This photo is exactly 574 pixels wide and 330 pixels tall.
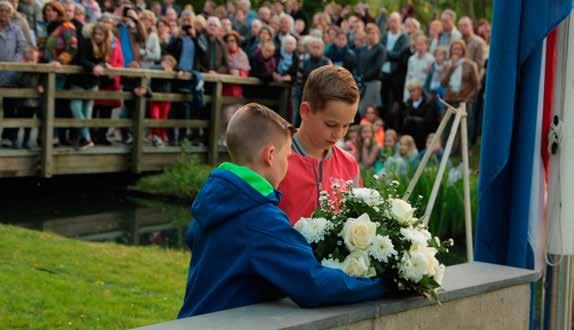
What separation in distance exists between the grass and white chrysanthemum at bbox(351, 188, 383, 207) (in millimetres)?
3693

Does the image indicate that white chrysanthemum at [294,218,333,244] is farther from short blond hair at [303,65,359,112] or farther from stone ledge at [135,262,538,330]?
short blond hair at [303,65,359,112]

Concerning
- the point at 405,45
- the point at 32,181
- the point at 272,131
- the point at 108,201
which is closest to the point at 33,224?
the point at 108,201

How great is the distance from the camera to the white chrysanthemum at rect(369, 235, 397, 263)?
3.85 meters

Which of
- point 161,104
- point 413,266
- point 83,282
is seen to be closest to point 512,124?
point 413,266

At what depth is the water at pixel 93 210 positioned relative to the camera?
40.3ft

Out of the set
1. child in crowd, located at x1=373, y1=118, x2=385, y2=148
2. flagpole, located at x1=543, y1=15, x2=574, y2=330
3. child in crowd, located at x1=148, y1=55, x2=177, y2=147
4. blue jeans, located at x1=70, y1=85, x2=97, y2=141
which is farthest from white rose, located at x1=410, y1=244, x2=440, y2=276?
child in crowd, located at x1=148, y1=55, x2=177, y2=147

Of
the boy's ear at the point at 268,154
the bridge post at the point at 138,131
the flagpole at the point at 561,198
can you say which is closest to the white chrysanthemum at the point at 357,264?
the boy's ear at the point at 268,154

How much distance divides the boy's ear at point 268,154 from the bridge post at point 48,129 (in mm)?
12272

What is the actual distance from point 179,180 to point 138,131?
4.72ft

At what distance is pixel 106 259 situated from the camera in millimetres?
9938

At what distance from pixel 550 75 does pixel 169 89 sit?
512 inches

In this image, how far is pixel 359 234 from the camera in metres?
3.88

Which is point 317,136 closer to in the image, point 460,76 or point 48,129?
point 48,129

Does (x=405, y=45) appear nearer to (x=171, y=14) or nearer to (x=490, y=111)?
(x=171, y=14)
